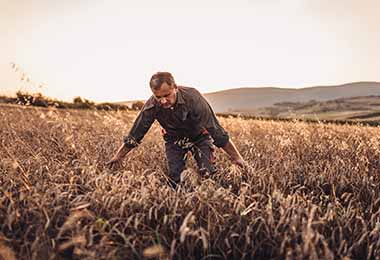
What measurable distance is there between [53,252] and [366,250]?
1932mm

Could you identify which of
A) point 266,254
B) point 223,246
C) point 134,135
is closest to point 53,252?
point 223,246

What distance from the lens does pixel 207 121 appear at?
4.89 m

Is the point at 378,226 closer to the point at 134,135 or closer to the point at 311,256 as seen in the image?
the point at 311,256

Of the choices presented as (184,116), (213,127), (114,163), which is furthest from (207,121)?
(114,163)

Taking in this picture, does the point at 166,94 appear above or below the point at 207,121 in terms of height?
above

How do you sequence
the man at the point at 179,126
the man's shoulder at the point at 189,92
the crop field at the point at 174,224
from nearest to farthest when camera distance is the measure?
1. the crop field at the point at 174,224
2. the man at the point at 179,126
3. the man's shoulder at the point at 189,92

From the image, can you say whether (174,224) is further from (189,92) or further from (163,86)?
(189,92)

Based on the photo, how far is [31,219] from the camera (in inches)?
120

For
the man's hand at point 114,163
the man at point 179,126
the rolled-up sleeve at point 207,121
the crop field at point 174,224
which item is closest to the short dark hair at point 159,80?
the man at point 179,126

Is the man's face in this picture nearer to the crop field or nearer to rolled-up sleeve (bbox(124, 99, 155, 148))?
rolled-up sleeve (bbox(124, 99, 155, 148))

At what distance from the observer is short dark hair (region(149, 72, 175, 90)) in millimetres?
4375

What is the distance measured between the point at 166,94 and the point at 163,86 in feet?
0.31

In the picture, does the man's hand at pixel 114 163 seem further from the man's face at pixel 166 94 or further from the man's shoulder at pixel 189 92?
the man's shoulder at pixel 189 92

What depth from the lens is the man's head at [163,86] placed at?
4.38 metres
